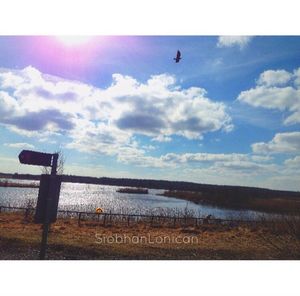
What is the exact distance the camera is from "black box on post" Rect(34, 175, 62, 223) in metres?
6.88

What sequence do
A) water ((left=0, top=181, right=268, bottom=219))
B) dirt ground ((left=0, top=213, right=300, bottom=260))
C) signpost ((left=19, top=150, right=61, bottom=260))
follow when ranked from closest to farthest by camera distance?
signpost ((left=19, top=150, right=61, bottom=260))
dirt ground ((left=0, top=213, right=300, bottom=260))
water ((left=0, top=181, right=268, bottom=219))

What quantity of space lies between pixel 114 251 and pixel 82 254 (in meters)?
0.88

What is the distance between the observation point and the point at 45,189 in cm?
700

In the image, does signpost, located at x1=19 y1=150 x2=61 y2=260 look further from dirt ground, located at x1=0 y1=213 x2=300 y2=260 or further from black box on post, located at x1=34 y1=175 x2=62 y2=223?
dirt ground, located at x1=0 y1=213 x2=300 y2=260

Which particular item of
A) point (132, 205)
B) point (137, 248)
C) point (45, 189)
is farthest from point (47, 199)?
point (132, 205)

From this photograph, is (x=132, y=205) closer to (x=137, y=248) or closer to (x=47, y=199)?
(x=137, y=248)

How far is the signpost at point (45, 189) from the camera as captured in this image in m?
6.88

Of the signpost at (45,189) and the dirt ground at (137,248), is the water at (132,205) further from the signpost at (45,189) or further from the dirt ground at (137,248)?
the signpost at (45,189)

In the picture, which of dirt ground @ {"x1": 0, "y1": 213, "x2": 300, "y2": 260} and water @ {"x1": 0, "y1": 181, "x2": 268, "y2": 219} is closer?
dirt ground @ {"x1": 0, "y1": 213, "x2": 300, "y2": 260}

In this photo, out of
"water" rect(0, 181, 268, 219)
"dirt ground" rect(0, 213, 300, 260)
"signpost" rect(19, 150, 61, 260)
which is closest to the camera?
"signpost" rect(19, 150, 61, 260)

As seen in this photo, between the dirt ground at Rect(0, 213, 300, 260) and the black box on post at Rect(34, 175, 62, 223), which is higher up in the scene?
the black box on post at Rect(34, 175, 62, 223)

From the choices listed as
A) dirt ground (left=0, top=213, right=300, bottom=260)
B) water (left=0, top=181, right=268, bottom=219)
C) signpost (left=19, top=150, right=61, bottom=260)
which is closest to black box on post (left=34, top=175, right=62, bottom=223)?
signpost (left=19, top=150, right=61, bottom=260)
